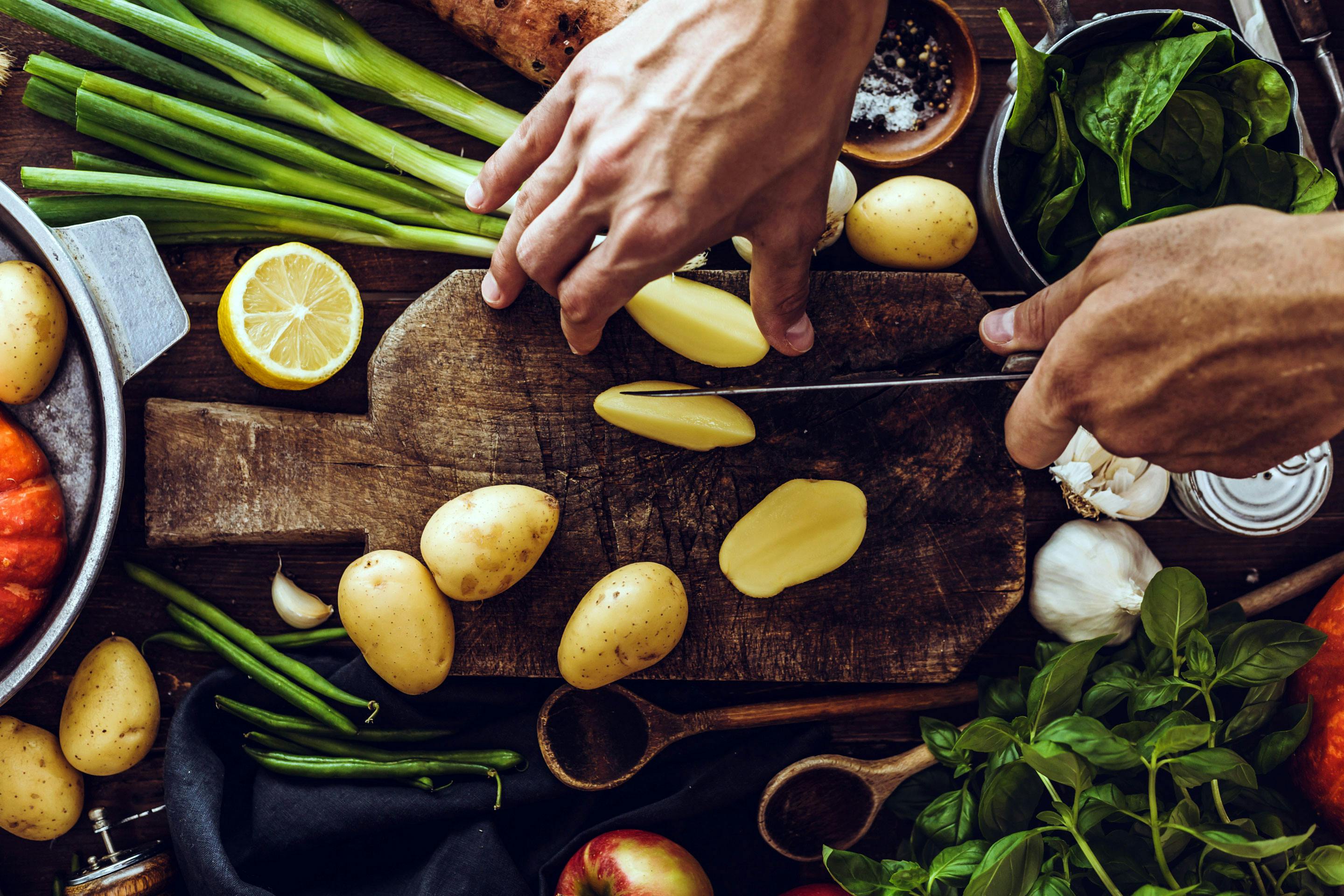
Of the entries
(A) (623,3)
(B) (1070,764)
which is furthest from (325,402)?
(B) (1070,764)

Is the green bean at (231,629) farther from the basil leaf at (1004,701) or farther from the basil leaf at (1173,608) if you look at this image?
the basil leaf at (1173,608)

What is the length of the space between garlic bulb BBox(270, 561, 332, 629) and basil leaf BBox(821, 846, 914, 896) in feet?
3.53

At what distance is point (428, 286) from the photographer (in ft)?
5.57

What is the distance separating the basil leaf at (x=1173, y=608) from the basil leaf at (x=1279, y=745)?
24cm

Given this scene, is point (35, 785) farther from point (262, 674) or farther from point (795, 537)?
Result: point (795, 537)

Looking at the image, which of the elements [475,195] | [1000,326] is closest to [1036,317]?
[1000,326]

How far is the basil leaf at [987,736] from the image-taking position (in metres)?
1.29

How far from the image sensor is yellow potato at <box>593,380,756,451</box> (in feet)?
4.84

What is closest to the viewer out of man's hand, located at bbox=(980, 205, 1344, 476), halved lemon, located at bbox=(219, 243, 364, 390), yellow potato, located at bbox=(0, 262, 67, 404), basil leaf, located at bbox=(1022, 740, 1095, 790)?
man's hand, located at bbox=(980, 205, 1344, 476)

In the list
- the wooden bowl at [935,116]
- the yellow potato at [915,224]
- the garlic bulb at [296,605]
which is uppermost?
the wooden bowl at [935,116]

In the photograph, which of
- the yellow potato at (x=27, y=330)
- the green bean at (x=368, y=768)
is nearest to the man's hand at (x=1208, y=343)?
the green bean at (x=368, y=768)

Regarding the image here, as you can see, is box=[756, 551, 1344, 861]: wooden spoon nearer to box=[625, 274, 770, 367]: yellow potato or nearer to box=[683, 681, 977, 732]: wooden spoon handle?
box=[683, 681, 977, 732]: wooden spoon handle

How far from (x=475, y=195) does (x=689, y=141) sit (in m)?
0.50

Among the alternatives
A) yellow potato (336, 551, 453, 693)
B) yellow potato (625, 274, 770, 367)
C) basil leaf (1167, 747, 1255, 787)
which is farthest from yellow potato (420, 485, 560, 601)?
basil leaf (1167, 747, 1255, 787)
